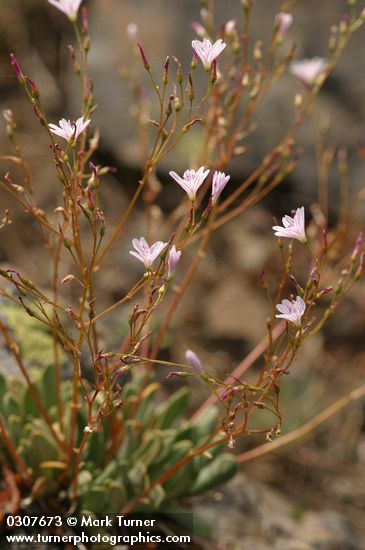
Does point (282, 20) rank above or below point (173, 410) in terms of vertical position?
above

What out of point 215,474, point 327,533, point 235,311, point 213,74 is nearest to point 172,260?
point 213,74

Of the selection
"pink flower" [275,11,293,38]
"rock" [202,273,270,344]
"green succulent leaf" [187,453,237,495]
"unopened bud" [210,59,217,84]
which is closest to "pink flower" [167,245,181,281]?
"unopened bud" [210,59,217,84]

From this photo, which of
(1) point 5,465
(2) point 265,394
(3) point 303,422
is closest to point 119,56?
(3) point 303,422

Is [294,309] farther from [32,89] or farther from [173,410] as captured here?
[173,410]

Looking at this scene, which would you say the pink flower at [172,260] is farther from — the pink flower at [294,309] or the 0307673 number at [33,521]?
the 0307673 number at [33,521]

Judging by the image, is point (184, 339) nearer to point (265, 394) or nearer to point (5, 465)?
point (5, 465)

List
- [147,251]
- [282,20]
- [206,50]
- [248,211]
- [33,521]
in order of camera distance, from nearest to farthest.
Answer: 1. [147,251]
2. [206,50]
3. [33,521]
4. [282,20]
5. [248,211]
